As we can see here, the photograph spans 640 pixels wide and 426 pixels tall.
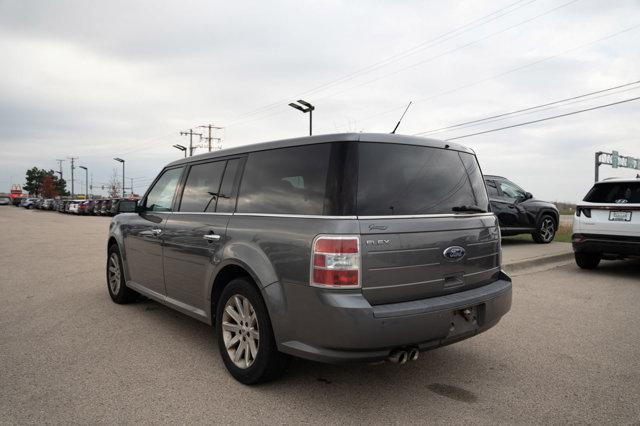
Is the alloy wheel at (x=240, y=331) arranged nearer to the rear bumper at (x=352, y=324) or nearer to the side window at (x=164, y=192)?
the rear bumper at (x=352, y=324)

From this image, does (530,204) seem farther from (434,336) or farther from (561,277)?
(434,336)

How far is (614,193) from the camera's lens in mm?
8102

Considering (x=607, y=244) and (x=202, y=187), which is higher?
(x=202, y=187)

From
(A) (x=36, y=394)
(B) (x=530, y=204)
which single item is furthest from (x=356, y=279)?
(B) (x=530, y=204)

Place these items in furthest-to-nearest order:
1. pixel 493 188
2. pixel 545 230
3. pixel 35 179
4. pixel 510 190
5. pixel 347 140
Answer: pixel 35 179 → pixel 545 230 → pixel 510 190 → pixel 493 188 → pixel 347 140

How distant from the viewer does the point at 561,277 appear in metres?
8.23

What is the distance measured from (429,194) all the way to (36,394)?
3168 millimetres

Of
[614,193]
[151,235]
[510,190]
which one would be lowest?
[151,235]

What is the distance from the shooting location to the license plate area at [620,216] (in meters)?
7.75

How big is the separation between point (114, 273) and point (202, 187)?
2601 millimetres

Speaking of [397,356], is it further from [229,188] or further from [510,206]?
[510,206]

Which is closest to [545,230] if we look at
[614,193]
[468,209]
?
[614,193]

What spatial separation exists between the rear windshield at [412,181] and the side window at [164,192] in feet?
8.52

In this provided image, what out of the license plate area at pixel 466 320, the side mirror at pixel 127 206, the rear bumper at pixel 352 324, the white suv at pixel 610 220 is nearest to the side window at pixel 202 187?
the side mirror at pixel 127 206
